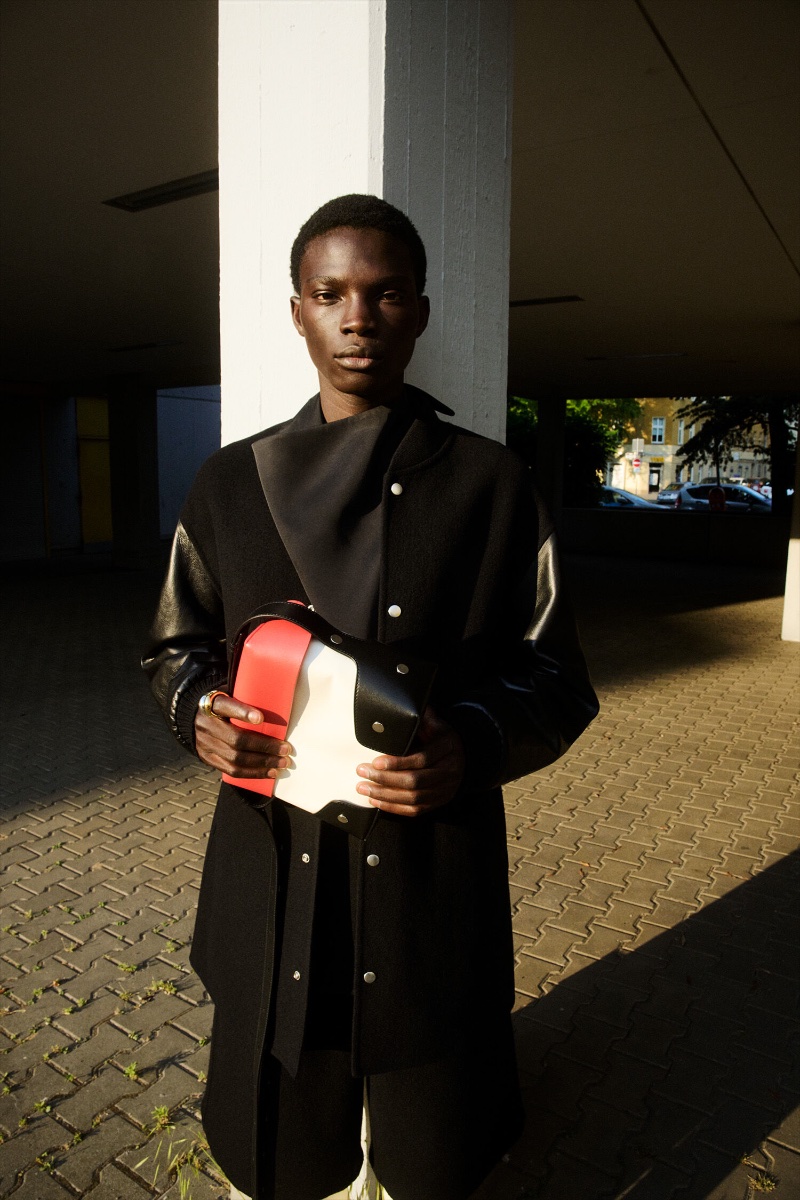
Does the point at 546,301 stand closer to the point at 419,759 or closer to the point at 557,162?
the point at 557,162

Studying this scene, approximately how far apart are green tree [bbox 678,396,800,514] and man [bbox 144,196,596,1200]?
23030 mm

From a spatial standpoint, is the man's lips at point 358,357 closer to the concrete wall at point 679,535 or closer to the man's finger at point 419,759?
the man's finger at point 419,759

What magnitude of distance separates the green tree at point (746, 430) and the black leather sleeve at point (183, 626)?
2317 centimetres

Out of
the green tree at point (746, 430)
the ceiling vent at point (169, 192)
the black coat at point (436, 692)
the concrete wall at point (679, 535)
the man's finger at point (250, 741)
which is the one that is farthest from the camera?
the green tree at point (746, 430)

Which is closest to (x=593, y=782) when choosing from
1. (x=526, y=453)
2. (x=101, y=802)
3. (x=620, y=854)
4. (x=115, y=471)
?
(x=620, y=854)

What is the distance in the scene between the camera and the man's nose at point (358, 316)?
1.45m

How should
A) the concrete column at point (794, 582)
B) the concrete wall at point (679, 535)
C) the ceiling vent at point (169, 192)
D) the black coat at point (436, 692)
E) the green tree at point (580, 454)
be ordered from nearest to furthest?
the black coat at point (436, 692) < the ceiling vent at point (169, 192) < the concrete column at point (794, 582) < the concrete wall at point (679, 535) < the green tree at point (580, 454)

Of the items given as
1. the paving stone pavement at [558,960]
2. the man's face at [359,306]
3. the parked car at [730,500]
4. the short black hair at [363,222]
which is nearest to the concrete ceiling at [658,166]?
the short black hair at [363,222]

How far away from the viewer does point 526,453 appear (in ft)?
85.9

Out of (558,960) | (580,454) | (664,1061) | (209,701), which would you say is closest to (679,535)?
(580,454)

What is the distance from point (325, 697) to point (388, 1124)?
912mm

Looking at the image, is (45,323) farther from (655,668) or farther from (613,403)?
(613,403)

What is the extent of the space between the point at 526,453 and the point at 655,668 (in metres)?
18.1

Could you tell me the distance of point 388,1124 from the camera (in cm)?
166
